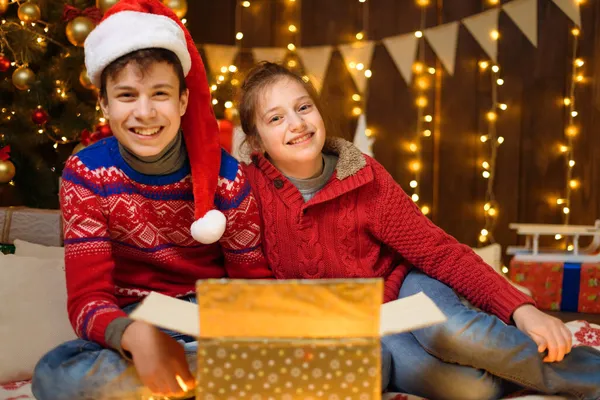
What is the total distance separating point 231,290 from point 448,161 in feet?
9.14

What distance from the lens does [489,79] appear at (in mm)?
3342

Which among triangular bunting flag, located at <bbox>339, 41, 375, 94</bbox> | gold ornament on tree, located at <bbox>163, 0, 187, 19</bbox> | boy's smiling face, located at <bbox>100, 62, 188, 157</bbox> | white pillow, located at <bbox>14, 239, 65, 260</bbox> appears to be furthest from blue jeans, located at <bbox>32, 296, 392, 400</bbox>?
triangular bunting flag, located at <bbox>339, 41, 375, 94</bbox>

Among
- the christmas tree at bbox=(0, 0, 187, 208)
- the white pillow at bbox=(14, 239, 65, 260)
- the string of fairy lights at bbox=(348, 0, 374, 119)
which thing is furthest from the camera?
the string of fairy lights at bbox=(348, 0, 374, 119)

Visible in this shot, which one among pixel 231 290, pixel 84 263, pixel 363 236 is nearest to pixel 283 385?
pixel 231 290

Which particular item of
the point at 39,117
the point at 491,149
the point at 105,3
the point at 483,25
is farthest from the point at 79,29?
the point at 491,149

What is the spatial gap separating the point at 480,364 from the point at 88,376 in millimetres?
710

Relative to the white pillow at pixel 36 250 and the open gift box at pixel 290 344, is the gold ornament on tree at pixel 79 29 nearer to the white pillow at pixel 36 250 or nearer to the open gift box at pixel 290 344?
the white pillow at pixel 36 250

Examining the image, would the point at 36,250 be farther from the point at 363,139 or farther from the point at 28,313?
the point at 363,139

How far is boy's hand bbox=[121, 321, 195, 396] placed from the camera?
1.01m

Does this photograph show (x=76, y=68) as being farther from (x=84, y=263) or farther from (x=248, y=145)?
(x=84, y=263)

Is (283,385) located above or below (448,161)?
below

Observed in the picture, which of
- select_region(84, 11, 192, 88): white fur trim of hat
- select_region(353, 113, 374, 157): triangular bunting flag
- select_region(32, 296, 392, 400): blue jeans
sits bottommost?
select_region(32, 296, 392, 400): blue jeans

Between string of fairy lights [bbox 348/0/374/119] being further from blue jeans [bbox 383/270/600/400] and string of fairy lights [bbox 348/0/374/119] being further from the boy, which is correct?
blue jeans [bbox 383/270/600/400]

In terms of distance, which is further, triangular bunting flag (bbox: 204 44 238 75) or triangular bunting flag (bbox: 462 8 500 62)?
triangular bunting flag (bbox: 204 44 238 75)
